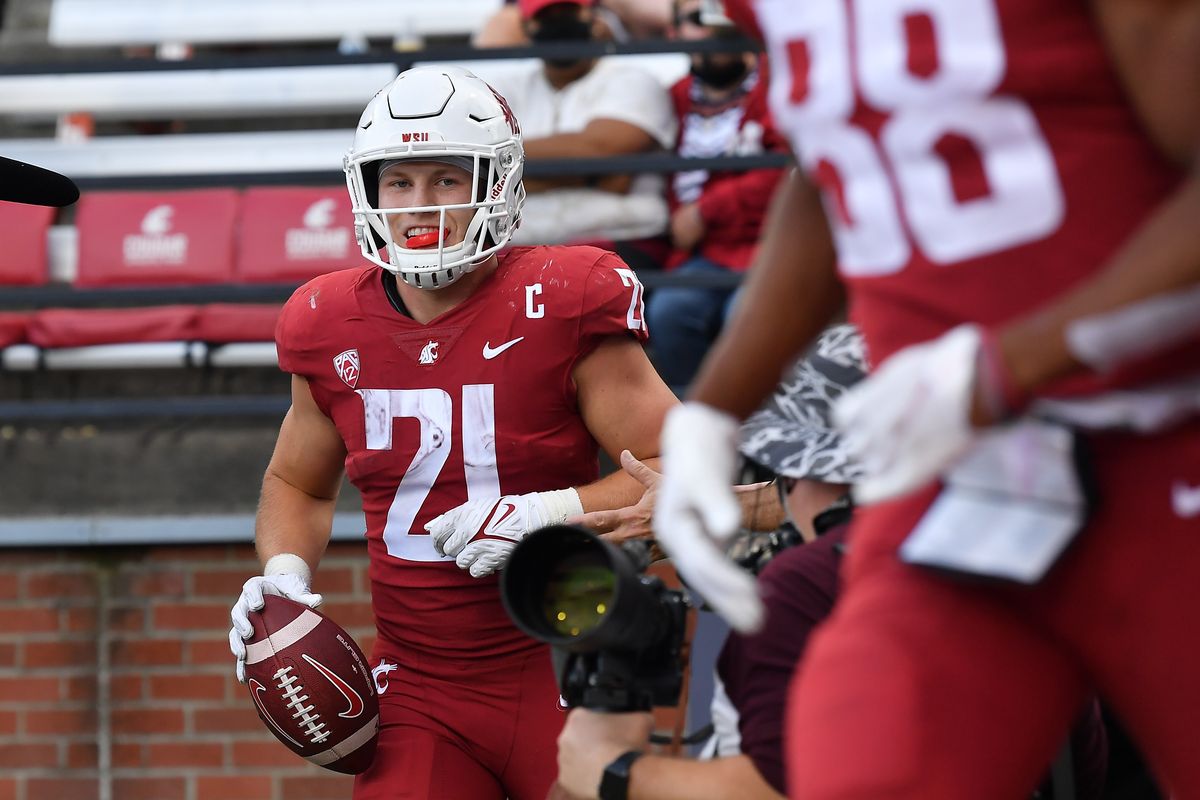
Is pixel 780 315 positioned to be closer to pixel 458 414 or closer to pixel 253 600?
pixel 458 414

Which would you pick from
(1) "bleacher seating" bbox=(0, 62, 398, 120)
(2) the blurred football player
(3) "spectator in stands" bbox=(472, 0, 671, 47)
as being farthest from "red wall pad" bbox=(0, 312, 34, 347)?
(2) the blurred football player

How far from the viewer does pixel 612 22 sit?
19.1 feet

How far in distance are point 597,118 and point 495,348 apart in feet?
6.93

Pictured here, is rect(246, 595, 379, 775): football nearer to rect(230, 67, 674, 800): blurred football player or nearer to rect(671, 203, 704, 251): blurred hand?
rect(230, 67, 674, 800): blurred football player

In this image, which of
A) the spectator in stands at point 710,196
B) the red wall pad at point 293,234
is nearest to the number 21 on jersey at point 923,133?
the spectator in stands at point 710,196

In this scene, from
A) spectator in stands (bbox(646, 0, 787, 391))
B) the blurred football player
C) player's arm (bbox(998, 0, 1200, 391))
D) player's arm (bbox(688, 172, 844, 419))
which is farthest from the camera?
spectator in stands (bbox(646, 0, 787, 391))

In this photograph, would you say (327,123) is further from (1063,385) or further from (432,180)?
(1063,385)

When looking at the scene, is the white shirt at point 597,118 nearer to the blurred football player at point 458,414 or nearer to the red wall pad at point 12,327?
the red wall pad at point 12,327

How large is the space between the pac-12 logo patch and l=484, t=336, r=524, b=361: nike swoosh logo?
0.25 meters

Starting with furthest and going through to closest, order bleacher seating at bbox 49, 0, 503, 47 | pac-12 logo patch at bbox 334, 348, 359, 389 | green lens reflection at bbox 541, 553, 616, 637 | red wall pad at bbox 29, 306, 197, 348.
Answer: bleacher seating at bbox 49, 0, 503, 47 < red wall pad at bbox 29, 306, 197, 348 < pac-12 logo patch at bbox 334, 348, 359, 389 < green lens reflection at bbox 541, 553, 616, 637

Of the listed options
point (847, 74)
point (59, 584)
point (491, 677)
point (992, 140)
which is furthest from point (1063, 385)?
point (59, 584)

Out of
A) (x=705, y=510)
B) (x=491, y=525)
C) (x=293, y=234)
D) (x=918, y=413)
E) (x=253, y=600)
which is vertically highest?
(x=293, y=234)

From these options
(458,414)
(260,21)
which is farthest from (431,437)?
(260,21)

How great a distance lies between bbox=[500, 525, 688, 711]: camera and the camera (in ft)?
6.61
